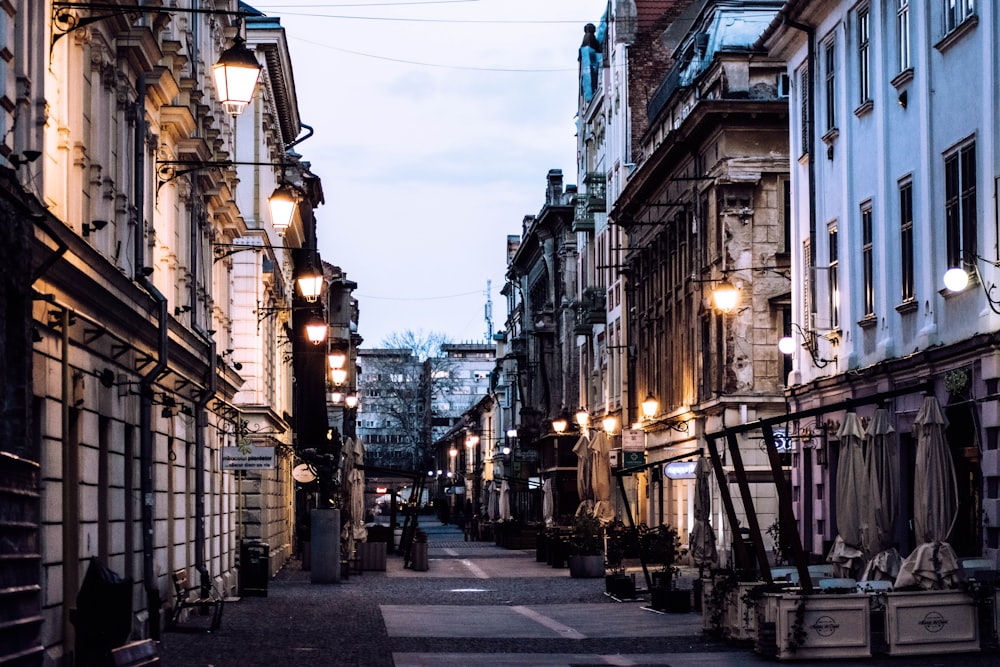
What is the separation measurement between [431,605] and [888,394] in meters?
14.5

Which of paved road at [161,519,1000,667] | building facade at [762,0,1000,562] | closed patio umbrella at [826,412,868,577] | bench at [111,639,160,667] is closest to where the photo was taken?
bench at [111,639,160,667]

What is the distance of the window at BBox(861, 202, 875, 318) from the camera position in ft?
99.5

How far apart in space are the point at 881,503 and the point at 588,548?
2082 centimetres

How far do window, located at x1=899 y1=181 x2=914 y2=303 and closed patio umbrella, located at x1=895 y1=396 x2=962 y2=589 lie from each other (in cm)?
673

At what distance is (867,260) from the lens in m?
30.7

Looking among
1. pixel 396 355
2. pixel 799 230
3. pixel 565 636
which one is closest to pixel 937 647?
pixel 565 636

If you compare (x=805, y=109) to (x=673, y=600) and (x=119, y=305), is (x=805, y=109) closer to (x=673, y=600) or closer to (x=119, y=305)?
(x=673, y=600)

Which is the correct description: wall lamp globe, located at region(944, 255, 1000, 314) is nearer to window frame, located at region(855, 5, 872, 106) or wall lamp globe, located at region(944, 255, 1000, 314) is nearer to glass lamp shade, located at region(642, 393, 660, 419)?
window frame, located at region(855, 5, 872, 106)

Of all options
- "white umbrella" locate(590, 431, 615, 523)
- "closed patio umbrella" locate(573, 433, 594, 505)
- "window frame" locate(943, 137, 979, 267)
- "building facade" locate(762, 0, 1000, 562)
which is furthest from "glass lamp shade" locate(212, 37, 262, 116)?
"closed patio umbrella" locate(573, 433, 594, 505)

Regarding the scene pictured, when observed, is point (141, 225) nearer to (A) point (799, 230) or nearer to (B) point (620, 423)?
(A) point (799, 230)

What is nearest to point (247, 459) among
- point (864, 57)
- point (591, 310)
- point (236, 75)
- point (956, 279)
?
point (864, 57)

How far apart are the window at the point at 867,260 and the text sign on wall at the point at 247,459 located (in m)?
10.5

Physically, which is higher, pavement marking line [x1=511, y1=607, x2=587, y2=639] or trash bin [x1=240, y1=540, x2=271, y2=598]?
trash bin [x1=240, y1=540, x2=271, y2=598]

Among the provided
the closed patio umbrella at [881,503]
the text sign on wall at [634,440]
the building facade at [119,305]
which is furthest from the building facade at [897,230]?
the text sign on wall at [634,440]
